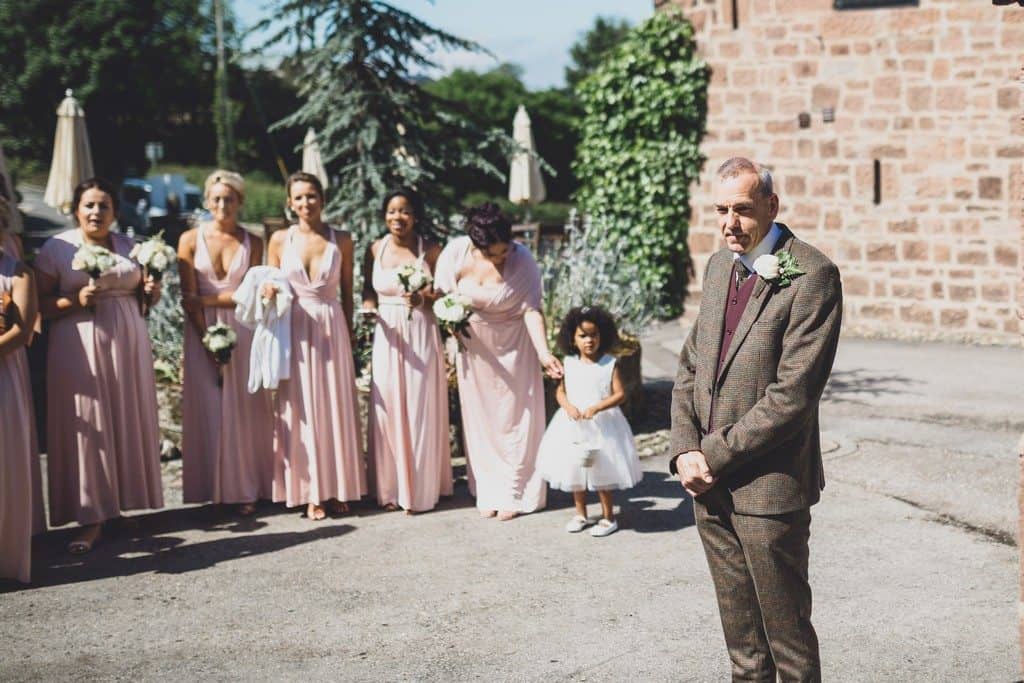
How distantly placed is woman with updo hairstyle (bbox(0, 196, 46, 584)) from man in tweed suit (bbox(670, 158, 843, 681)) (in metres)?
3.83

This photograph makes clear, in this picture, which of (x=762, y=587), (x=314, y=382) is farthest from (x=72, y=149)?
(x=762, y=587)

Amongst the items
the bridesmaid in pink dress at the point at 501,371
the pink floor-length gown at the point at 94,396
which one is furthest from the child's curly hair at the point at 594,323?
the pink floor-length gown at the point at 94,396

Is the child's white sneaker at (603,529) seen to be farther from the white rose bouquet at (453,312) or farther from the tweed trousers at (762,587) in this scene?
the tweed trousers at (762,587)

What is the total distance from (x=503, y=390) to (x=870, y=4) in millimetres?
8780

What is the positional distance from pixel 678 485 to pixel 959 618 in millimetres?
2861

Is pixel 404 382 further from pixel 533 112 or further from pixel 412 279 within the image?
pixel 533 112

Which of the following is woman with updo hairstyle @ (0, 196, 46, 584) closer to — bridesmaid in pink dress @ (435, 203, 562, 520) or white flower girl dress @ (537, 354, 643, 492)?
bridesmaid in pink dress @ (435, 203, 562, 520)

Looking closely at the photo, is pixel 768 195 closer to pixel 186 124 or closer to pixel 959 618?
pixel 959 618

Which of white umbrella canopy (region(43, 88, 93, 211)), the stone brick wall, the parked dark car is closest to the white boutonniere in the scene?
white umbrella canopy (region(43, 88, 93, 211))

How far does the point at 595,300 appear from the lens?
10648 mm

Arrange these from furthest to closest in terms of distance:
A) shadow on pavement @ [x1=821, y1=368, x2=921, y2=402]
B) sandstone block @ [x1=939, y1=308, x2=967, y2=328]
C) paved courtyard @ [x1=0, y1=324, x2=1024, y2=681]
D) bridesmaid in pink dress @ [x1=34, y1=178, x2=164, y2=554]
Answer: sandstone block @ [x1=939, y1=308, x2=967, y2=328] → shadow on pavement @ [x1=821, y1=368, x2=921, y2=402] → bridesmaid in pink dress @ [x1=34, y1=178, x2=164, y2=554] → paved courtyard @ [x1=0, y1=324, x2=1024, y2=681]

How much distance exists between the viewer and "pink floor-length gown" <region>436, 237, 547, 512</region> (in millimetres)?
7203

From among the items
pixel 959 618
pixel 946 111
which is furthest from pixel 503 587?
pixel 946 111

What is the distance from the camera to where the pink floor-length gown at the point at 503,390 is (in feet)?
23.6
